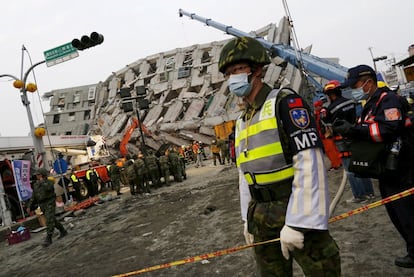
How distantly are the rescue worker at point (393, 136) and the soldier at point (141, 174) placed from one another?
34.5 feet

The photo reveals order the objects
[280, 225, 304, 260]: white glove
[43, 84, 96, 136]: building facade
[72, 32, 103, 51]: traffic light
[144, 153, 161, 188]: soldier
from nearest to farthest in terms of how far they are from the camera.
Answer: [280, 225, 304, 260]: white glove
[72, 32, 103, 51]: traffic light
[144, 153, 161, 188]: soldier
[43, 84, 96, 136]: building facade

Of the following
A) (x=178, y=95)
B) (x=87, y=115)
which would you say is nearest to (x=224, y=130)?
(x=178, y=95)

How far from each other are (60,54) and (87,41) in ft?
3.85

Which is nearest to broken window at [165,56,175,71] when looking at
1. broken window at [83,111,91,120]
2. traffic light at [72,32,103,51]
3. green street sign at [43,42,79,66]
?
broken window at [83,111,91,120]

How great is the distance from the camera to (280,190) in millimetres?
1853

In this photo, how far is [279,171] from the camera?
71.1 inches

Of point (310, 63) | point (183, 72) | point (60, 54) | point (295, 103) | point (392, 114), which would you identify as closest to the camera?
point (295, 103)

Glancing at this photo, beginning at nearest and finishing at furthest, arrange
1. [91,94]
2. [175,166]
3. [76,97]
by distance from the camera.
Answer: [175,166]
[91,94]
[76,97]

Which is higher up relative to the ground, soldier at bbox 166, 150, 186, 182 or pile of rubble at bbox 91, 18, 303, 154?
pile of rubble at bbox 91, 18, 303, 154

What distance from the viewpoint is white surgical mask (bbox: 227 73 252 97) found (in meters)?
1.95

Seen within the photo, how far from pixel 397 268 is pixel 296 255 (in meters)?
1.93

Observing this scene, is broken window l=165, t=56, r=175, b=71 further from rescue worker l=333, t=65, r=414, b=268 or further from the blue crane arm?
rescue worker l=333, t=65, r=414, b=268

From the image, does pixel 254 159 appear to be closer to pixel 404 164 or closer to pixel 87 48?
pixel 404 164

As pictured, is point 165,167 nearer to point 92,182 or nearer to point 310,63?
point 92,182
